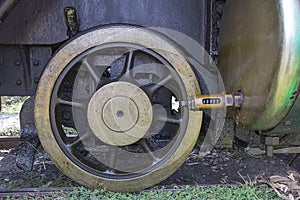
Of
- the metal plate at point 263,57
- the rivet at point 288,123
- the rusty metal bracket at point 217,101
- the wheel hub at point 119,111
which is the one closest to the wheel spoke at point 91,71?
the wheel hub at point 119,111

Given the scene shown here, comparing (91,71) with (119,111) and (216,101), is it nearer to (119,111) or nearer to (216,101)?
(119,111)

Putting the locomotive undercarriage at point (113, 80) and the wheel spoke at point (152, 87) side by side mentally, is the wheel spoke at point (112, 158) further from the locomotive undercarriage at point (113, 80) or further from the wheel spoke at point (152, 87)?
the wheel spoke at point (152, 87)

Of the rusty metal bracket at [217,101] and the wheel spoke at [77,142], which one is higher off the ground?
the rusty metal bracket at [217,101]

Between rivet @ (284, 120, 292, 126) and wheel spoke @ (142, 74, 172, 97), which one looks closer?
rivet @ (284, 120, 292, 126)

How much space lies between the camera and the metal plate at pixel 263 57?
1.80 metres

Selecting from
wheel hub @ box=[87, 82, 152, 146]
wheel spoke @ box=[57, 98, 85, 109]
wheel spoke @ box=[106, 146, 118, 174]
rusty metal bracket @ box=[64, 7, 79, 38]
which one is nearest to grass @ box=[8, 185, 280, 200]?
wheel spoke @ box=[106, 146, 118, 174]

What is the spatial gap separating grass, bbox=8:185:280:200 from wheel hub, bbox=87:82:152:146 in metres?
0.31

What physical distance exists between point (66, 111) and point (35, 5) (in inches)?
26.4

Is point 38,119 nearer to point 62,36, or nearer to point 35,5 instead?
point 62,36

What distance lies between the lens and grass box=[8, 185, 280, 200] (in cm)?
227

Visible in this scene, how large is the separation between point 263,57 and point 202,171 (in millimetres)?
1082

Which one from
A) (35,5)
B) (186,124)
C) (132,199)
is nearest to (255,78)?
(186,124)

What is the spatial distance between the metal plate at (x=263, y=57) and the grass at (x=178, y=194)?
398 mm

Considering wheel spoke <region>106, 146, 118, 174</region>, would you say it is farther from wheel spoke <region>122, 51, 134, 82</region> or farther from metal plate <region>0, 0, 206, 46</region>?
metal plate <region>0, 0, 206, 46</region>
